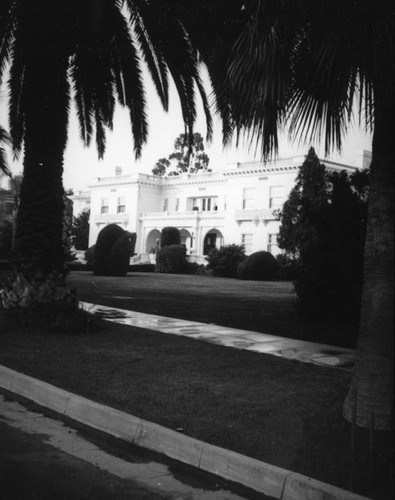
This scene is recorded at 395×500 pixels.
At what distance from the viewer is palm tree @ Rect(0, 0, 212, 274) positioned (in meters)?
9.50

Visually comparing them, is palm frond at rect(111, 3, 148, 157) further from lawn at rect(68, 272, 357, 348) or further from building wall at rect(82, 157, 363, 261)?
building wall at rect(82, 157, 363, 261)

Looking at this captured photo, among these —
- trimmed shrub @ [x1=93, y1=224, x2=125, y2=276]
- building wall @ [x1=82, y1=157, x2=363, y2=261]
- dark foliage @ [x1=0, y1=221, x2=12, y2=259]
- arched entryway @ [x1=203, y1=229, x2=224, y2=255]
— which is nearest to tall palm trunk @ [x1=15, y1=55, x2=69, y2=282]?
trimmed shrub @ [x1=93, y1=224, x2=125, y2=276]

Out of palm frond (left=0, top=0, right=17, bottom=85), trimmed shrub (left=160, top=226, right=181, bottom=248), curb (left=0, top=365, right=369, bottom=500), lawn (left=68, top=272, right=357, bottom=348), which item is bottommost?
curb (left=0, top=365, right=369, bottom=500)

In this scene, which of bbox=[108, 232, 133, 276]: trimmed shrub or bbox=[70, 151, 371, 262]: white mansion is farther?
bbox=[70, 151, 371, 262]: white mansion

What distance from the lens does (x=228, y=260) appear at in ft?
123

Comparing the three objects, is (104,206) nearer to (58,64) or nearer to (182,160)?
(182,160)

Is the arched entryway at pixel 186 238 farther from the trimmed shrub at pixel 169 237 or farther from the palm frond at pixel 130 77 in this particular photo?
the palm frond at pixel 130 77

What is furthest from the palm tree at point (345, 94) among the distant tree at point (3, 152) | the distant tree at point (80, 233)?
the distant tree at point (80, 233)

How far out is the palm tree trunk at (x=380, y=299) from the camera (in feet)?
16.3

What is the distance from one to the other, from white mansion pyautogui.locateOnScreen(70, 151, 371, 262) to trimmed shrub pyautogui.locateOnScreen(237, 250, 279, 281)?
909cm

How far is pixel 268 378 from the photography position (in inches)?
278

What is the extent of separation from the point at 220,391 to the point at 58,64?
689cm

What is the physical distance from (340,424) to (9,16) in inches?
344

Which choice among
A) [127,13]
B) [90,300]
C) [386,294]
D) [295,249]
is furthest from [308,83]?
[295,249]
